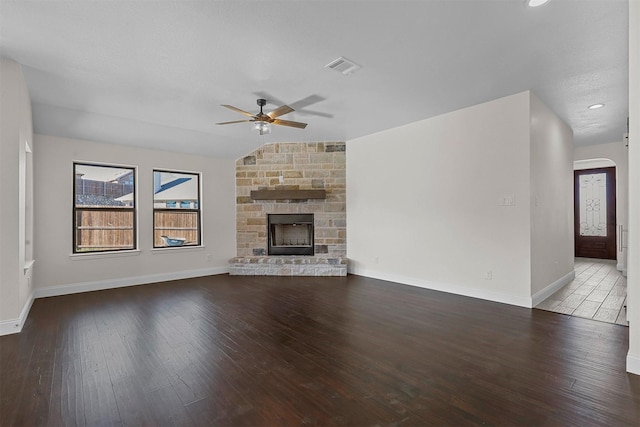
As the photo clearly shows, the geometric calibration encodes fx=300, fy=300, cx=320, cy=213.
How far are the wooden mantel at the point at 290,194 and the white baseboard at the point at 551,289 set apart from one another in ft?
12.3

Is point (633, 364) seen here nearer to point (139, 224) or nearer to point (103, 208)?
point (139, 224)

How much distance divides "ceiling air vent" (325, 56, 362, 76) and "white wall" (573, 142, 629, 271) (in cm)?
618

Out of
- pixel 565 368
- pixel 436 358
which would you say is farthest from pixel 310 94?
pixel 565 368

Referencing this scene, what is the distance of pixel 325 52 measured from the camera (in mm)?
2777

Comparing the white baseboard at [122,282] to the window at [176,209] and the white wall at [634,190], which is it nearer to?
the window at [176,209]

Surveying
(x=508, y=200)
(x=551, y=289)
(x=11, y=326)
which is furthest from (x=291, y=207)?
(x=551, y=289)

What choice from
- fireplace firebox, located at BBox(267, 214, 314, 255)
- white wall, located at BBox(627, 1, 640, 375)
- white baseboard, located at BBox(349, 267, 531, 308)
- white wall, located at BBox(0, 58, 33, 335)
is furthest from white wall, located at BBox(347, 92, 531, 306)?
white wall, located at BBox(0, 58, 33, 335)

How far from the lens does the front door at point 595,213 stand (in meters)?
7.25

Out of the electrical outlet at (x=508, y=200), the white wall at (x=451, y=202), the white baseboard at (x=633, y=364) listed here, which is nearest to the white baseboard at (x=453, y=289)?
the white wall at (x=451, y=202)

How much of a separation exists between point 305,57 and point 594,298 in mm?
4857

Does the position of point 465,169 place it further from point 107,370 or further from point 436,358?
point 107,370

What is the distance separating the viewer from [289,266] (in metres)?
5.89

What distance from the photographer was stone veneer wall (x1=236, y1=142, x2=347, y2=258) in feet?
20.2

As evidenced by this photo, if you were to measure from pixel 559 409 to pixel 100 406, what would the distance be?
9.21 feet
